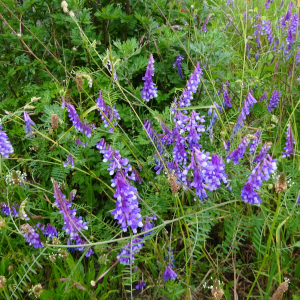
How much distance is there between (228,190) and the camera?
1.51 meters

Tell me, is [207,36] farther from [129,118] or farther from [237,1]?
[237,1]

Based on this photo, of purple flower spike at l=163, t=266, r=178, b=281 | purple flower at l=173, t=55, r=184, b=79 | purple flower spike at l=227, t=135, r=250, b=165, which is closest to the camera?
purple flower spike at l=227, t=135, r=250, b=165

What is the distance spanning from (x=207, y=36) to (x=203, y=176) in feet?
3.81

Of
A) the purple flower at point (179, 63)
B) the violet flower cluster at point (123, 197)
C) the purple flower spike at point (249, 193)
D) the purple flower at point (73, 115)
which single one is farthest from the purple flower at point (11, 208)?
the purple flower at point (179, 63)

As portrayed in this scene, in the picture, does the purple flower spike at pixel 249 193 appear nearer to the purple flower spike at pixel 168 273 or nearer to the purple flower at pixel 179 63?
the purple flower spike at pixel 168 273

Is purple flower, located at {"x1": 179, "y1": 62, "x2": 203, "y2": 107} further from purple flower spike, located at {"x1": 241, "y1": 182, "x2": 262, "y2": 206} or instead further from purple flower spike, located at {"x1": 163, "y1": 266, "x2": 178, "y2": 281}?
purple flower spike, located at {"x1": 163, "y1": 266, "x2": 178, "y2": 281}

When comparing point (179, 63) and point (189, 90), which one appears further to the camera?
point (179, 63)

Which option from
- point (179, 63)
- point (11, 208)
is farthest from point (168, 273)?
point (179, 63)

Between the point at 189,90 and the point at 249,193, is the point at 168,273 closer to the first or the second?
the point at 249,193

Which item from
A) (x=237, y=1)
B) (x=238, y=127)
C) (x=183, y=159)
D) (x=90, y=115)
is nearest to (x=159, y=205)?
(x=183, y=159)

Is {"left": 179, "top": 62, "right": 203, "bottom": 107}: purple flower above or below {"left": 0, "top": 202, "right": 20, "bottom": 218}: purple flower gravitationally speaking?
above

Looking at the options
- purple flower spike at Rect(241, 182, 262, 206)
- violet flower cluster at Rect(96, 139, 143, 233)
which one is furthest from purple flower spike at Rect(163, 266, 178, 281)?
purple flower spike at Rect(241, 182, 262, 206)

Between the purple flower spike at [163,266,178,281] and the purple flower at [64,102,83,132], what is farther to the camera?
the purple flower at [64,102,83,132]

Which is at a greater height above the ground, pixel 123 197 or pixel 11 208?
pixel 123 197
